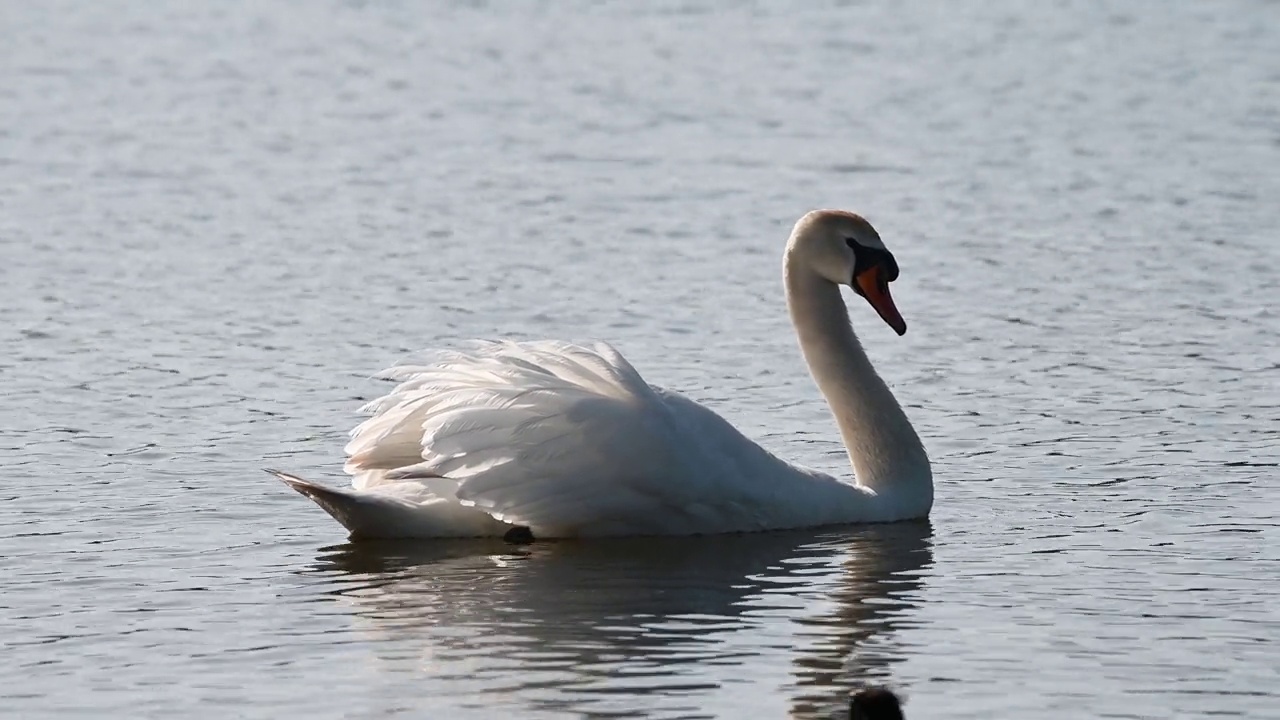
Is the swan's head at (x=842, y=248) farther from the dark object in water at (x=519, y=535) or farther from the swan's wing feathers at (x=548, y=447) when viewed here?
the dark object in water at (x=519, y=535)

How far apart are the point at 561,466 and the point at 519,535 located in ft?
1.31

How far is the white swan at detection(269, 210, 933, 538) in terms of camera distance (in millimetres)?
9422

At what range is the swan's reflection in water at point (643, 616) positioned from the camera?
294 inches

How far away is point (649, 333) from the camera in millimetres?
13438

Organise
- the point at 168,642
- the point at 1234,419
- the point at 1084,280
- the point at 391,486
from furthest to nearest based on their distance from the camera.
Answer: the point at 1084,280 → the point at 1234,419 → the point at 391,486 → the point at 168,642

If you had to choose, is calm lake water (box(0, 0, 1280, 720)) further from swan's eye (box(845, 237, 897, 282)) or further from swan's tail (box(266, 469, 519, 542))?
swan's eye (box(845, 237, 897, 282))

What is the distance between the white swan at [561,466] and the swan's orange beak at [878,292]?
2.67 feet

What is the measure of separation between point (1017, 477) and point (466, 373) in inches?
98.3

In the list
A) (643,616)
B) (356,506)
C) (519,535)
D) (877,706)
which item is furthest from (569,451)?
(877,706)

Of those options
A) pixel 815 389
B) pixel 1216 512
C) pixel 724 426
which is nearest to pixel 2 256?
pixel 815 389

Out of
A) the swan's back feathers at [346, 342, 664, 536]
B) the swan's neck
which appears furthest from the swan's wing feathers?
the swan's neck

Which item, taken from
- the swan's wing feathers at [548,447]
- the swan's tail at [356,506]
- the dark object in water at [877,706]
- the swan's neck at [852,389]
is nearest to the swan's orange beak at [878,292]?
the swan's neck at [852,389]

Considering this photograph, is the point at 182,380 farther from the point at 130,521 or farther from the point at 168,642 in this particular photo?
the point at 168,642

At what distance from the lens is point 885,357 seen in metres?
13.0
